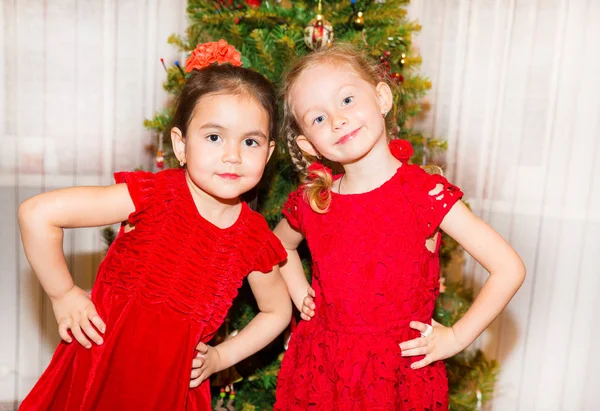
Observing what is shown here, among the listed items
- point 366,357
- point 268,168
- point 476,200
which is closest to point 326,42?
point 268,168

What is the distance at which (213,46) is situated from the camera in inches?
48.8

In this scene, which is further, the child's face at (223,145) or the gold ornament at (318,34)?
the gold ornament at (318,34)

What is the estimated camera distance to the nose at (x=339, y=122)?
1.16 metres

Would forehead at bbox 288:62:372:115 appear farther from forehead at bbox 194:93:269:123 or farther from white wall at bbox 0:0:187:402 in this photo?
white wall at bbox 0:0:187:402

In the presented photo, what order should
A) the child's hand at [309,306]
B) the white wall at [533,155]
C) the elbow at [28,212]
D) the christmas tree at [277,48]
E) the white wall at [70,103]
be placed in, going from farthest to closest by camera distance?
1. the white wall at [70,103]
2. the white wall at [533,155]
3. the christmas tree at [277,48]
4. the child's hand at [309,306]
5. the elbow at [28,212]

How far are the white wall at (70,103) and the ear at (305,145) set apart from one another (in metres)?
0.91

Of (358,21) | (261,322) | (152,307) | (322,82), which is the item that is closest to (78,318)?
(152,307)

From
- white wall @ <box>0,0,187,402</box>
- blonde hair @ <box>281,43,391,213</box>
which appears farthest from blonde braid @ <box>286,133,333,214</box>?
white wall @ <box>0,0,187,402</box>

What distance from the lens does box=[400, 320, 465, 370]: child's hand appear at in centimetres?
116

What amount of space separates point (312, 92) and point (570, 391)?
5.07 feet

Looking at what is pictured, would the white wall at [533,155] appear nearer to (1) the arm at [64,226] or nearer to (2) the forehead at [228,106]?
(2) the forehead at [228,106]

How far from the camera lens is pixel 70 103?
197cm

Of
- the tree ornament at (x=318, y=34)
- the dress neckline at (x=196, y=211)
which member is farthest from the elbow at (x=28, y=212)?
the tree ornament at (x=318, y=34)

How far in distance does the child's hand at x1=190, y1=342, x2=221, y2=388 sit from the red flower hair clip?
66 cm
